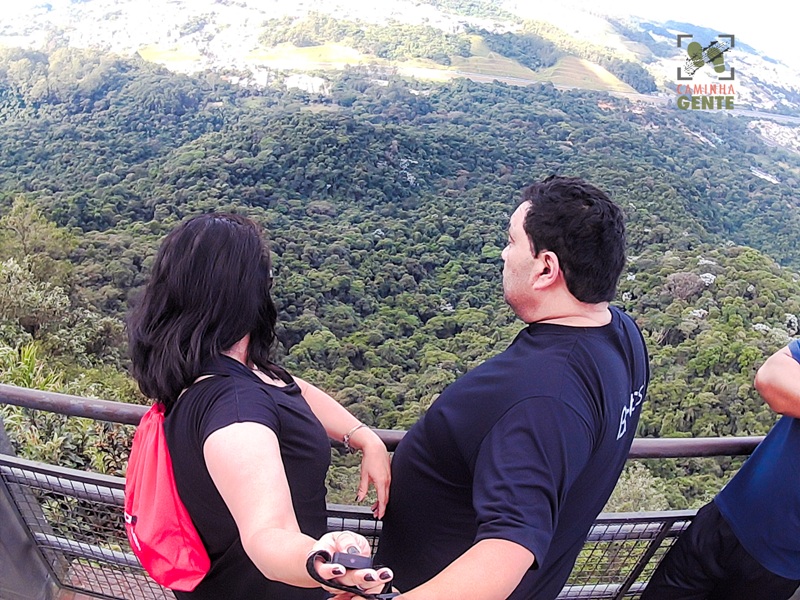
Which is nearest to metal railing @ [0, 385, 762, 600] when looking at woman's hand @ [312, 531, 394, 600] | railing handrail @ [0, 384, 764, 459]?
railing handrail @ [0, 384, 764, 459]

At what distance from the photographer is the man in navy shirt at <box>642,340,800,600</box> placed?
90 cm

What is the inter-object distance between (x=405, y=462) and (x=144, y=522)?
10.9 inches

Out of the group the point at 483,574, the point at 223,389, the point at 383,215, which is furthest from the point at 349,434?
the point at 383,215

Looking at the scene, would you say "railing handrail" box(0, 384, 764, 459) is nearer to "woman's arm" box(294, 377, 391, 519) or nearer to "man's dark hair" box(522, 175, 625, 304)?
"woman's arm" box(294, 377, 391, 519)

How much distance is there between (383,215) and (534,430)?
18.1 meters

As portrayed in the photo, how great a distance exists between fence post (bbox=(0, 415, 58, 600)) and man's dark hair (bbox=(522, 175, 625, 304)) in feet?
2.73

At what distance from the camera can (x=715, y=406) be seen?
9047mm

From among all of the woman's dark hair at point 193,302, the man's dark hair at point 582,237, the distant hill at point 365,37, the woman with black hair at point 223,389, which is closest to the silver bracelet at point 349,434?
the woman with black hair at point 223,389

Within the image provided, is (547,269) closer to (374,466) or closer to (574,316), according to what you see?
(574,316)

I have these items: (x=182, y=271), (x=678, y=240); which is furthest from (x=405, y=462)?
(x=678, y=240)

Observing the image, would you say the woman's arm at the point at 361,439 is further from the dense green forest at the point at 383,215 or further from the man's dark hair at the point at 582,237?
the dense green forest at the point at 383,215

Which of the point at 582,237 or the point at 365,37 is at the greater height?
the point at 582,237

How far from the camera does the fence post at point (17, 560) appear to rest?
1.01m

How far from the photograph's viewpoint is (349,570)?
0.47m
